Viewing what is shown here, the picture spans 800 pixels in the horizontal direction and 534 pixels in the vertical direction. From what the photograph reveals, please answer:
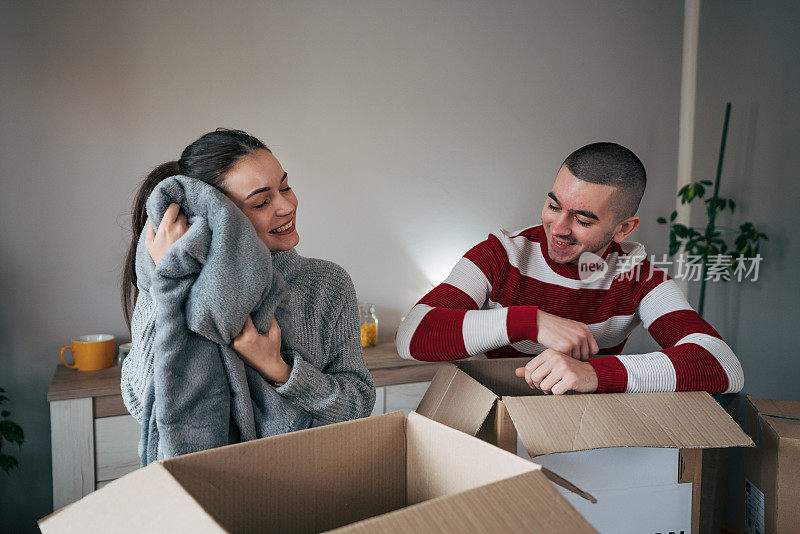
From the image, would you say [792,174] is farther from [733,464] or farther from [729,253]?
[733,464]

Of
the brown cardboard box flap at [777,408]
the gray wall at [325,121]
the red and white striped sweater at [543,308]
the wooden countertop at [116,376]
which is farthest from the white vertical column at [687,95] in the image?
the brown cardboard box flap at [777,408]

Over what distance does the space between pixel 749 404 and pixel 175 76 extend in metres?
2.06

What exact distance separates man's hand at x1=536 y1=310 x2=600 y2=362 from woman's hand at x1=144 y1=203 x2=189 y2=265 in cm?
66

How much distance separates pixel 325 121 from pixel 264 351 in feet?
5.40

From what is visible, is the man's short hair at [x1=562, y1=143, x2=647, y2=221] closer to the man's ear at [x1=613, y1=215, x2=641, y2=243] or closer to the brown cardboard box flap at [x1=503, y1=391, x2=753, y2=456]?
the man's ear at [x1=613, y1=215, x2=641, y2=243]

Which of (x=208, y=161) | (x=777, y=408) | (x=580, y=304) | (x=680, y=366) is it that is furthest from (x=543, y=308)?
(x=208, y=161)

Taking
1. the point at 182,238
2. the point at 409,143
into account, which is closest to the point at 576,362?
the point at 182,238

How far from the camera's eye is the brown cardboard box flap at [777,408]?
952mm

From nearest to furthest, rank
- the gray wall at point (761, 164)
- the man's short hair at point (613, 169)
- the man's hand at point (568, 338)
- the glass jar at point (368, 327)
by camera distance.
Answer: the man's hand at point (568, 338)
the man's short hair at point (613, 169)
the glass jar at point (368, 327)
the gray wall at point (761, 164)

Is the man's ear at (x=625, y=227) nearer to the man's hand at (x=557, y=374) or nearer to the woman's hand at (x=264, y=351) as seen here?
the man's hand at (x=557, y=374)

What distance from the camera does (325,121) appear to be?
235cm

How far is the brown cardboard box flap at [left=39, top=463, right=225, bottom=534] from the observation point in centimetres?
37

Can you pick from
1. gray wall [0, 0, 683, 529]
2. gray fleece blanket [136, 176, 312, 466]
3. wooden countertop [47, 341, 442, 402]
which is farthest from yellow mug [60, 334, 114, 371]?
gray fleece blanket [136, 176, 312, 466]

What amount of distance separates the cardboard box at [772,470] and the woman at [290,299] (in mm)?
639
